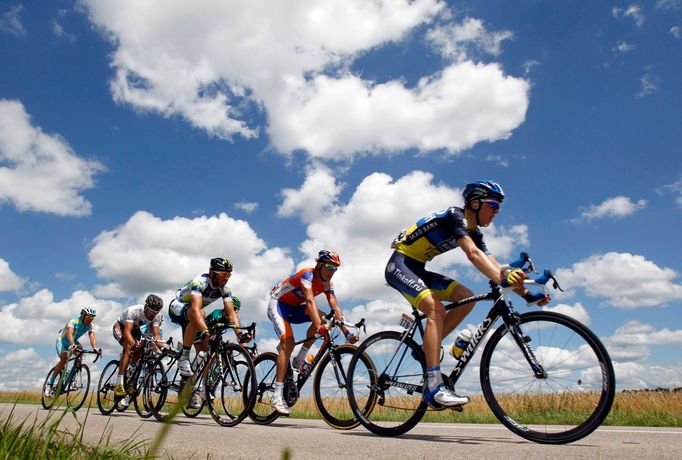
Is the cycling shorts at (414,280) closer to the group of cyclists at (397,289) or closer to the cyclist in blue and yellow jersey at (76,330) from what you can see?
the group of cyclists at (397,289)

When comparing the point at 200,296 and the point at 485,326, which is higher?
the point at 200,296

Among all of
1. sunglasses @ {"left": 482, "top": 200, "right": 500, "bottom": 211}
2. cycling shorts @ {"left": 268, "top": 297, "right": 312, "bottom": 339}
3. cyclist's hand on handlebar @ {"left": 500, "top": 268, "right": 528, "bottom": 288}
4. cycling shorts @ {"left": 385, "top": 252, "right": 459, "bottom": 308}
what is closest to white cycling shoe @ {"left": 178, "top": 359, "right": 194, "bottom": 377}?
cycling shorts @ {"left": 268, "top": 297, "right": 312, "bottom": 339}

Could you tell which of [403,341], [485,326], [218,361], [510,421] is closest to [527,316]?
[485,326]

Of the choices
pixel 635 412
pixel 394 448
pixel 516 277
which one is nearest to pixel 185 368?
pixel 394 448

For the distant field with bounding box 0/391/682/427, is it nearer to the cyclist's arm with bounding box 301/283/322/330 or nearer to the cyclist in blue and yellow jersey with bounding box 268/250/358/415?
the cyclist in blue and yellow jersey with bounding box 268/250/358/415

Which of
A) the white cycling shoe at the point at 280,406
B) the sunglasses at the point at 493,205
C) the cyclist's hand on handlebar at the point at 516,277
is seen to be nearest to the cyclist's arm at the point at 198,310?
the white cycling shoe at the point at 280,406

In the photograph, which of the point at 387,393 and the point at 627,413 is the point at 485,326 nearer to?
the point at 387,393

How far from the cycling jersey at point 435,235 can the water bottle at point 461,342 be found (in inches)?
32.0

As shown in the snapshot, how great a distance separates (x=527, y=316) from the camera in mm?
4582

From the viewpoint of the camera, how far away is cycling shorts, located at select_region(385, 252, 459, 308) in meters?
5.15

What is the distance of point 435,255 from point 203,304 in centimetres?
427

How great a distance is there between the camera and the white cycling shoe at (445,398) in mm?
4648

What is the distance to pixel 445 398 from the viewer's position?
4680 millimetres

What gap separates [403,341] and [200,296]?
3.79 m
